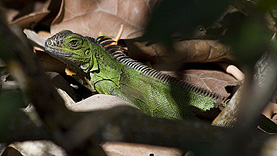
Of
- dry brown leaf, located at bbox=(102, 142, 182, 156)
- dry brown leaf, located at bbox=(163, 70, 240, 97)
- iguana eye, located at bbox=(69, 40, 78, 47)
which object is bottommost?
iguana eye, located at bbox=(69, 40, 78, 47)

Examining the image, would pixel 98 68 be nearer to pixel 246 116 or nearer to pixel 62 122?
pixel 62 122

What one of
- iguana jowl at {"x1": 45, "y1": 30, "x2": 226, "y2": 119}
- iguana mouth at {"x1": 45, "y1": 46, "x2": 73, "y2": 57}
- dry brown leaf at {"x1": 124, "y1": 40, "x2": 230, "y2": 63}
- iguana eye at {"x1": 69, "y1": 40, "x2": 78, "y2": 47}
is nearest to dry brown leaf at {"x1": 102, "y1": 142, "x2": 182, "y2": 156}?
iguana jowl at {"x1": 45, "y1": 30, "x2": 226, "y2": 119}

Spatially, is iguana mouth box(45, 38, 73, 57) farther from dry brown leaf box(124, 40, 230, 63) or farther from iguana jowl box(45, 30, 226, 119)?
dry brown leaf box(124, 40, 230, 63)

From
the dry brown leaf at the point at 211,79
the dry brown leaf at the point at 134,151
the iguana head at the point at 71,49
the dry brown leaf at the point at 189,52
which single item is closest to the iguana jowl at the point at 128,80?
the iguana head at the point at 71,49

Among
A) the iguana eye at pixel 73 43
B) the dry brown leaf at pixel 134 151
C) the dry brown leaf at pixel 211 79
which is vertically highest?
the dry brown leaf at pixel 211 79

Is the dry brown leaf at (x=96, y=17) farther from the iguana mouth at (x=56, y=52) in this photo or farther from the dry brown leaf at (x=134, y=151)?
the dry brown leaf at (x=134, y=151)

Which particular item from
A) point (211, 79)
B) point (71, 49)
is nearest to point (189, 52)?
point (211, 79)

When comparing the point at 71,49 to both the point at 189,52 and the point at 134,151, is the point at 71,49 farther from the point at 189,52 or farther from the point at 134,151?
the point at 134,151
